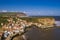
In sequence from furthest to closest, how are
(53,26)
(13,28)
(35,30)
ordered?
(53,26), (35,30), (13,28)

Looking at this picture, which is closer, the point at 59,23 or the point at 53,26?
the point at 53,26

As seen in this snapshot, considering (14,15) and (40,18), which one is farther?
(40,18)

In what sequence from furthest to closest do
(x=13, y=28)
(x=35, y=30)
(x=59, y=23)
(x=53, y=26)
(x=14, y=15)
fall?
(x=59, y=23), (x=53, y=26), (x=35, y=30), (x=14, y=15), (x=13, y=28)

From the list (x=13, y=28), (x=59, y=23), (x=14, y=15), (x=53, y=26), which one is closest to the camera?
(x=13, y=28)

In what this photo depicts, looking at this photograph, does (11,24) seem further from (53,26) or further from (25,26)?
(53,26)

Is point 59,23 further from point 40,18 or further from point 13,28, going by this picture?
point 13,28

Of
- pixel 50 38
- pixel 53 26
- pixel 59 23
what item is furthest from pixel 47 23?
pixel 50 38

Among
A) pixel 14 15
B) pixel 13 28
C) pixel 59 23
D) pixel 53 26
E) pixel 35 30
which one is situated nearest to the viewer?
pixel 13 28

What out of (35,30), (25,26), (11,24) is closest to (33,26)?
(35,30)

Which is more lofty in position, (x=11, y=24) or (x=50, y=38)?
(x=11, y=24)
